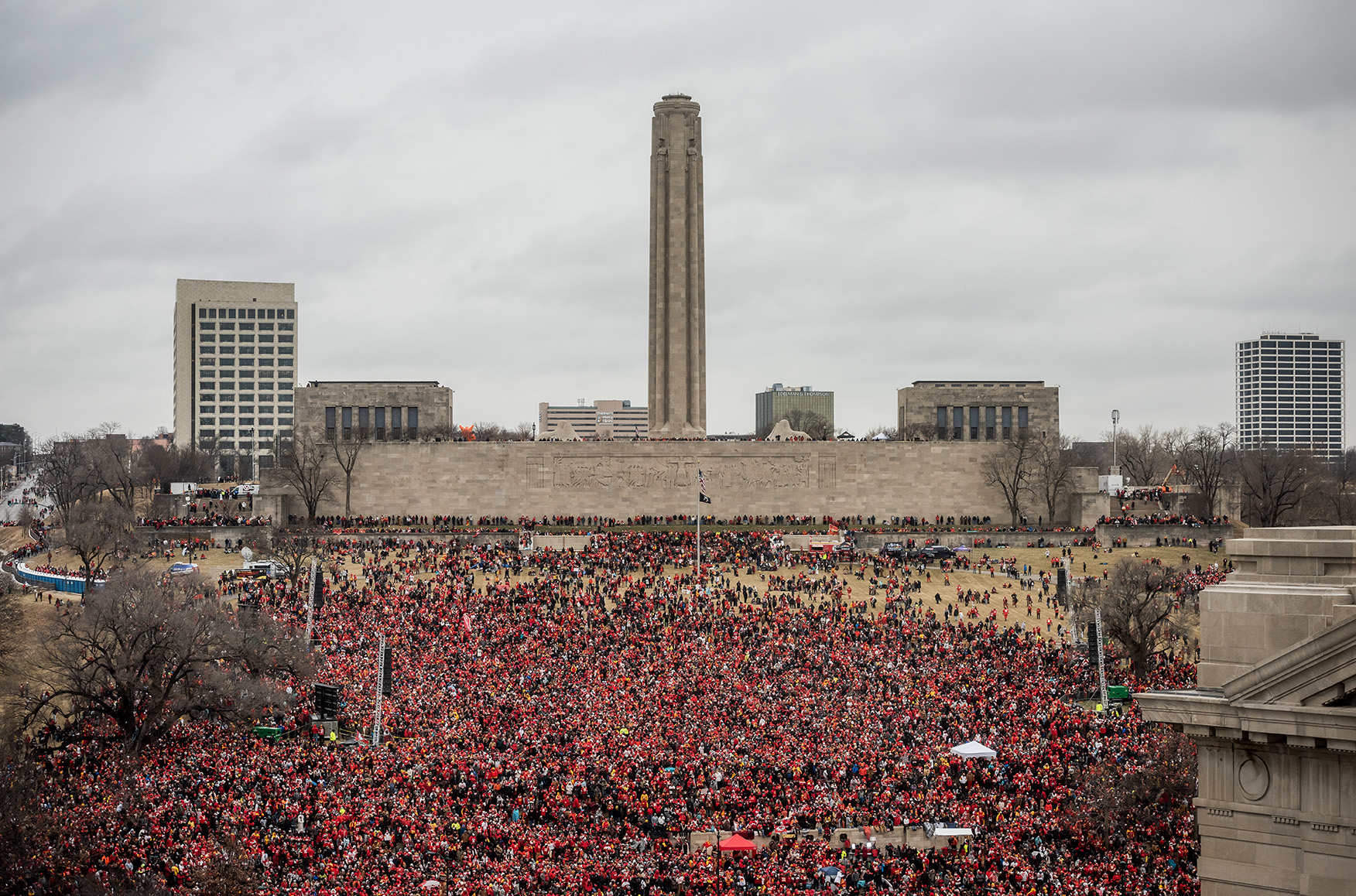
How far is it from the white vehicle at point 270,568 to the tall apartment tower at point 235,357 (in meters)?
122

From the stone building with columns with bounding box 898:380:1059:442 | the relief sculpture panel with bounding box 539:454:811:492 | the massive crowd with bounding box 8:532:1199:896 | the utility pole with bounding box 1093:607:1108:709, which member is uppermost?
the stone building with columns with bounding box 898:380:1059:442

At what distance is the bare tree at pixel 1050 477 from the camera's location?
81125 mm

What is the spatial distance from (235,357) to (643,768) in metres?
164

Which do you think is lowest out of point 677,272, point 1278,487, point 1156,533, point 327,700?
point 327,700

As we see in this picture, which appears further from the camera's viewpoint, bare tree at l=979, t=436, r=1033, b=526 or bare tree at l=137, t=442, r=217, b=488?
bare tree at l=137, t=442, r=217, b=488

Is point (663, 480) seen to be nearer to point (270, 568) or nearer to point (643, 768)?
point (270, 568)

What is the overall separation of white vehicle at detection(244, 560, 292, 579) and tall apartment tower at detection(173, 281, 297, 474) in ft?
400

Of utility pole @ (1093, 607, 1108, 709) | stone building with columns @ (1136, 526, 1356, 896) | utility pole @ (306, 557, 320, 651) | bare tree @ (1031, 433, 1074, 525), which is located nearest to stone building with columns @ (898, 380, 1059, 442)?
bare tree @ (1031, 433, 1074, 525)

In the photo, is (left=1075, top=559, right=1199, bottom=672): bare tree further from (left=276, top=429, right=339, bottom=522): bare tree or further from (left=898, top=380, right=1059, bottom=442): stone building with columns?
(left=276, top=429, right=339, bottom=522): bare tree

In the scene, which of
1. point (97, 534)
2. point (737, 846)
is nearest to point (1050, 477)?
point (97, 534)

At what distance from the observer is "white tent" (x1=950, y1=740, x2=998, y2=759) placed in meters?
29.0

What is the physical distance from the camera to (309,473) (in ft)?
266

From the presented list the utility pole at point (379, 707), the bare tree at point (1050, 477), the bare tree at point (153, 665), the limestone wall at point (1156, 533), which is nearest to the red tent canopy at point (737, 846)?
the utility pole at point (379, 707)

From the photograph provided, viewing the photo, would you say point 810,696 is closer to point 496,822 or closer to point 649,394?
point 496,822
